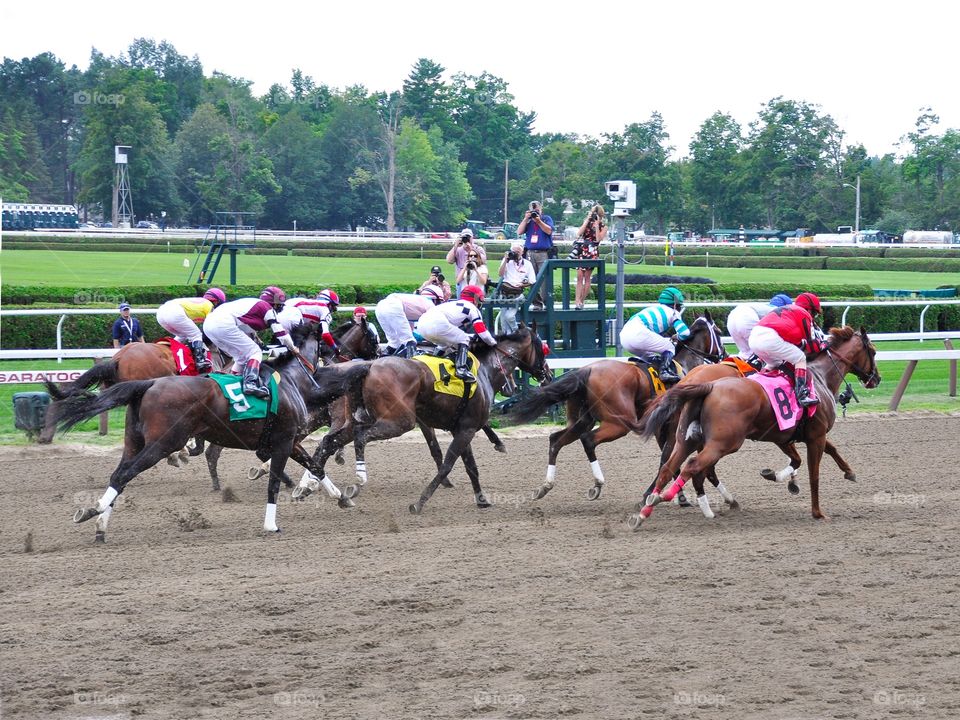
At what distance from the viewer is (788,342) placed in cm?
846

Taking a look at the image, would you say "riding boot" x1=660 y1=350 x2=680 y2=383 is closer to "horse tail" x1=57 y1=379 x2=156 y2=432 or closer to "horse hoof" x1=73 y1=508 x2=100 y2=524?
"horse tail" x1=57 y1=379 x2=156 y2=432

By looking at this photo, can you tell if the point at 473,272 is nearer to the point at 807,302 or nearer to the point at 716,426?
the point at 807,302

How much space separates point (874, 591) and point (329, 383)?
4382 millimetres

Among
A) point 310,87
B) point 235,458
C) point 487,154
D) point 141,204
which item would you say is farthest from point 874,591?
point 310,87

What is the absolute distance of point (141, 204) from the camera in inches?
2196

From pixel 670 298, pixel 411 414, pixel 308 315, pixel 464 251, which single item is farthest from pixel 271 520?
pixel 464 251

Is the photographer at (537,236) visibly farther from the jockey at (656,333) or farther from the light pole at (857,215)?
the light pole at (857,215)

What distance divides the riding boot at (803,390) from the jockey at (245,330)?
12.3 ft

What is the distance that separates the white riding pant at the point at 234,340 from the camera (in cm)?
838

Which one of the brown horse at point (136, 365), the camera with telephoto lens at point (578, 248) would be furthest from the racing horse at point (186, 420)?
the camera with telephoto lens at point (578, 248)

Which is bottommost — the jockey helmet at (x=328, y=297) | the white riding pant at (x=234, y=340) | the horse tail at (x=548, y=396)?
the horse tail at (x=548, y=396)

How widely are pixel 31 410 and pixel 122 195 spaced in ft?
144

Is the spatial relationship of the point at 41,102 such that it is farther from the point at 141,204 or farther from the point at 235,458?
the point at 235,458

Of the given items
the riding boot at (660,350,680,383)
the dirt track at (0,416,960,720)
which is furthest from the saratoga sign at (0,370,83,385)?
the riding boot at (660,350,680,383)
